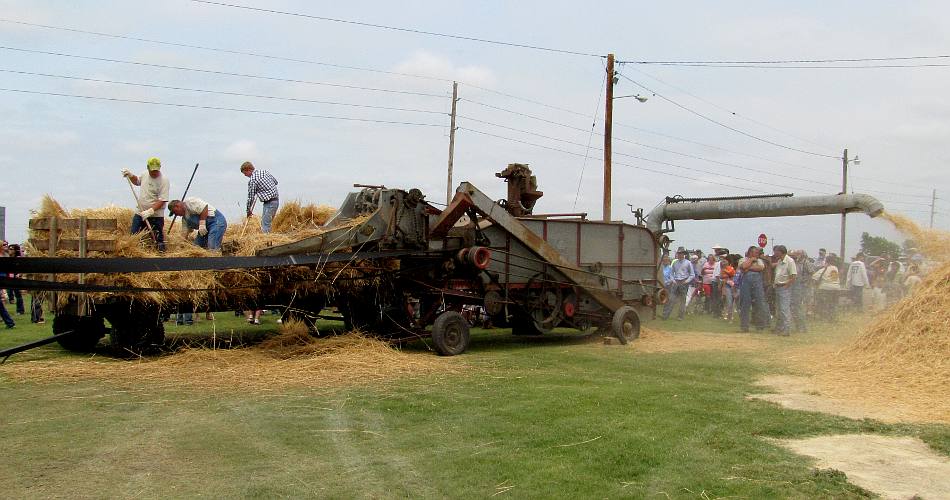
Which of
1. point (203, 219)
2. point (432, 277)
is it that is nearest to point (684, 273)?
point (432, 277)

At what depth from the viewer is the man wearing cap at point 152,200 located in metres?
11.2

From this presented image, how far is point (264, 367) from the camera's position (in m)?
9.94

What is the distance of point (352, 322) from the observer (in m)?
13.0

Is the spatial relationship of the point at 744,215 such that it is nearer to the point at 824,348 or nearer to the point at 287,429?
the point at 824,348

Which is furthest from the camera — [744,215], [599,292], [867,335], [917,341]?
[744,215]

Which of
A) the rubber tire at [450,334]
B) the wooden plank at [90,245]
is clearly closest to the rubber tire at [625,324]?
the rubber tire at [450,334]

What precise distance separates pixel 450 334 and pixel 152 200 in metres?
4.67

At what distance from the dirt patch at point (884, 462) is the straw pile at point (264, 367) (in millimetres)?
4886

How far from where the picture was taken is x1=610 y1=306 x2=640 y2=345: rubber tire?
13797 millimetres

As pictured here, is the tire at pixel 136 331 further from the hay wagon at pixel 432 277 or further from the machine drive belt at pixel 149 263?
the machine drive belt at pixel 149 263

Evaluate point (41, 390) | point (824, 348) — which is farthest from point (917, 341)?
point (41, 390)

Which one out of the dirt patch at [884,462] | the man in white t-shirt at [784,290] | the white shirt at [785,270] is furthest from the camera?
the white shirt at [785,270]

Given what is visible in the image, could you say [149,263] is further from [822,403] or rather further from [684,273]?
[684,273]

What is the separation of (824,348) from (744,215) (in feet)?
37.9
